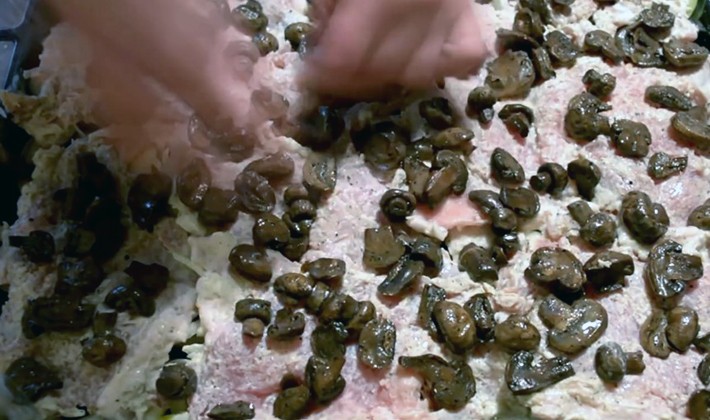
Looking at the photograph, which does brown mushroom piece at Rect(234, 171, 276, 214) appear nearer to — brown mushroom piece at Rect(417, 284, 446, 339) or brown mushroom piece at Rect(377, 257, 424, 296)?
brown mushroom piece at Rect(377, 257, 424, 296)

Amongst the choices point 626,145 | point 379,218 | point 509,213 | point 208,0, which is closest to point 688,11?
point 626,145

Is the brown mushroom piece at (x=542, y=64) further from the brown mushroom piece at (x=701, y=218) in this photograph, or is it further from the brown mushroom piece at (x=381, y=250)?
the brown mushroom piece at (x=381, y=250)

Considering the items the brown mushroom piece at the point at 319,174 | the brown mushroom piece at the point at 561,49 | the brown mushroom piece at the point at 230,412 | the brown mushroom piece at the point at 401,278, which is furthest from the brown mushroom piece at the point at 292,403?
the brown mushroom piece at the point at 561,49

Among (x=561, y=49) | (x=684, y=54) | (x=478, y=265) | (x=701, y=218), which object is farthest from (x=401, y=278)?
(x=684, y=54)

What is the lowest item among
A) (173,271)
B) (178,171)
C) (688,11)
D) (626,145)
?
(173,271)

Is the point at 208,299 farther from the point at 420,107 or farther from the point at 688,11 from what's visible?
the point at 688,11

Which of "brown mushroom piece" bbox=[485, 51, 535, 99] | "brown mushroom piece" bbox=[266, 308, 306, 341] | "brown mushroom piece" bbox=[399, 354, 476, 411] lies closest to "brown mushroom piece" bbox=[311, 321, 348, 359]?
"brown mushroom piece" bbox=[266, 308, 306, 341]
